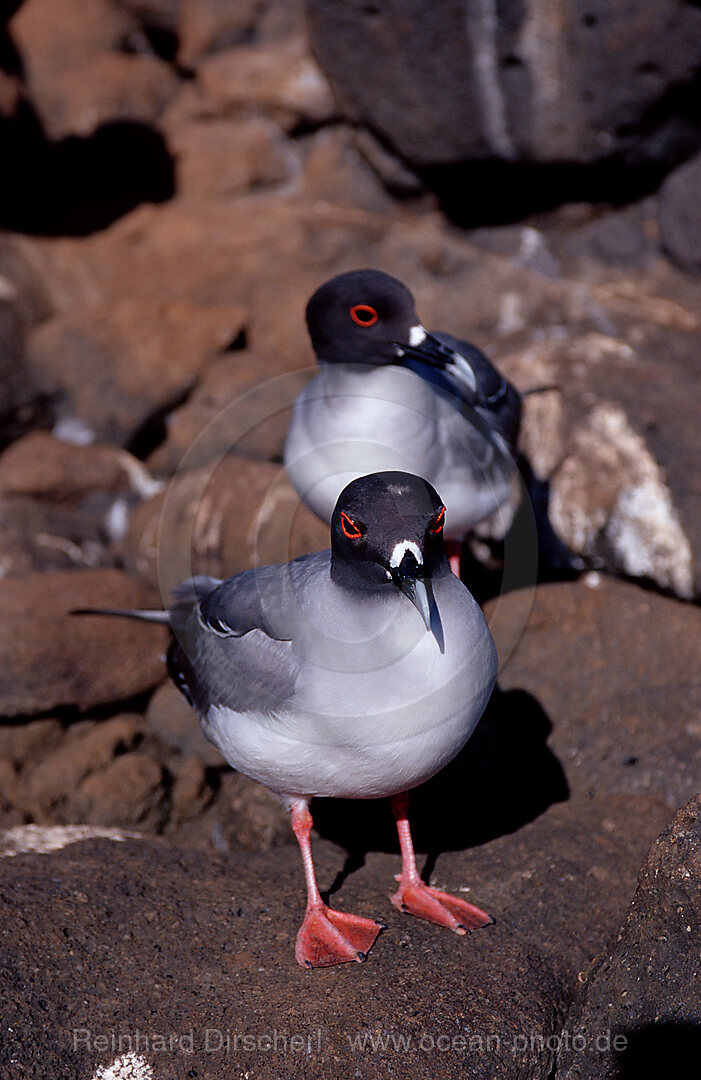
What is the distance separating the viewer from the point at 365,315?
189 inches

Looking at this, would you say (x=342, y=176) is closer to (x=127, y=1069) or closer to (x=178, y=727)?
(x=178, y=727)

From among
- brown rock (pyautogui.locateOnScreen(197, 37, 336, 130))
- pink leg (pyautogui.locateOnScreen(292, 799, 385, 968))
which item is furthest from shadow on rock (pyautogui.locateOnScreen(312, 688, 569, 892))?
brown rock (pyautogui.locateOnScreen(197, 37, 336, 130))

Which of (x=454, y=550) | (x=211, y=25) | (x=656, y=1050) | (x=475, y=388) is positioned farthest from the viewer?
(x=211, y=25)

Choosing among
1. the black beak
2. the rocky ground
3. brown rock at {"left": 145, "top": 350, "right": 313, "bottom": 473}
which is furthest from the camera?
brown rock at {"left": 145, "top": 350, "right": 313, "bottom": 473}

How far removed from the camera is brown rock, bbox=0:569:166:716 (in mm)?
5551

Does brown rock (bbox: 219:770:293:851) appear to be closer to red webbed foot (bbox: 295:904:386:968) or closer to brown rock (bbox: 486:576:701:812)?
red webbed foot (bbox: 295:904:386:968)

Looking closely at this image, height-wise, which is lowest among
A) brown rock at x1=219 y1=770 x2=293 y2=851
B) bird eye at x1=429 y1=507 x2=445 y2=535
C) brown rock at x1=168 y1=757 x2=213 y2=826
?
brown rock at x1=168 y1=757 x2=213 y2=826

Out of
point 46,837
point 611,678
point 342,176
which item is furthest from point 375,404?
point 342,176

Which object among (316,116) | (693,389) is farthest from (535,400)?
(316,116)

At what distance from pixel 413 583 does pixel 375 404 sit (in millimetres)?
1747

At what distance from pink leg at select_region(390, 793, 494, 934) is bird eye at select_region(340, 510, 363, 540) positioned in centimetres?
139

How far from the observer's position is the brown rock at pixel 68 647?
5.55m

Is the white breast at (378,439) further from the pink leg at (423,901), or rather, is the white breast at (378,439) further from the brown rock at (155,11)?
the brown rock at (155,11)

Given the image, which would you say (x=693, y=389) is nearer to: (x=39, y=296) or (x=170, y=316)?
(x=170, y=316)
